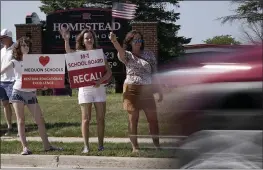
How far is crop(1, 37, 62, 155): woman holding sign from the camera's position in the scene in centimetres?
743

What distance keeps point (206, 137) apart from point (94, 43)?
380 cm

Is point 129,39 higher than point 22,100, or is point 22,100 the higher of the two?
point 129,39

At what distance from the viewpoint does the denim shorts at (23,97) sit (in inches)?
293

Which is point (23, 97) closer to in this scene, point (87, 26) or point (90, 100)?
point (90, 100)

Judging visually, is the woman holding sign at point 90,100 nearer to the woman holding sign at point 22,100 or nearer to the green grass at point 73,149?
the green grass at point 73,149

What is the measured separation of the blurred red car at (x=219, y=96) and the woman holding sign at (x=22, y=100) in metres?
3.57

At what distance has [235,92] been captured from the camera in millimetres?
3924

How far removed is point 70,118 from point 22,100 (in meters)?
3.17

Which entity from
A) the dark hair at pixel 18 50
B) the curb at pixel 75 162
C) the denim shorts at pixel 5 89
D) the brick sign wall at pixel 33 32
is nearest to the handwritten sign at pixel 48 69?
the dark hair at pixel 18 50

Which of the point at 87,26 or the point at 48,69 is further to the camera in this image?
the point at 87,26

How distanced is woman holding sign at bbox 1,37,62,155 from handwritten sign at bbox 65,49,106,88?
0.68 meters

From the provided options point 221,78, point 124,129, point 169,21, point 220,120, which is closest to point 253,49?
point 221,78

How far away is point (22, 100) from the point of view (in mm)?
7465

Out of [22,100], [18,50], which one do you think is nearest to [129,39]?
[18,50]
